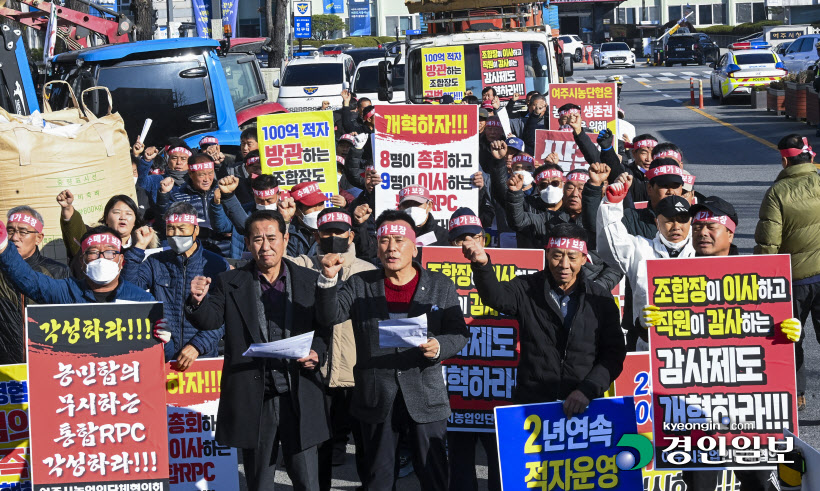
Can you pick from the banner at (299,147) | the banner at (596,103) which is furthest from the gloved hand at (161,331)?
the banner at (596,103)

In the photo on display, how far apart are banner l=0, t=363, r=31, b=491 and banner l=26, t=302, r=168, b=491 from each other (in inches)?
29.9

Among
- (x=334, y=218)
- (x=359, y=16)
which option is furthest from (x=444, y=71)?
(x=359, y=16)

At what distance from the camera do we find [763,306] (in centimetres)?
577

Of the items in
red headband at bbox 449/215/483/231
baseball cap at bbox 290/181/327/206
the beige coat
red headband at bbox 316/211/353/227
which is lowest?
the beige coat

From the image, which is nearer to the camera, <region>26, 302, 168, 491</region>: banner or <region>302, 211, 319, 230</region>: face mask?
<region>26, 302, 168, 491</region>: banner

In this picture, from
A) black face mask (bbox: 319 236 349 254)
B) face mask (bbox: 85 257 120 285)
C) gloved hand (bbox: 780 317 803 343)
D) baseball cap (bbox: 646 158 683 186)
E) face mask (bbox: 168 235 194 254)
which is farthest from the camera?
baseball cap (bbox: 646 158 683 186)

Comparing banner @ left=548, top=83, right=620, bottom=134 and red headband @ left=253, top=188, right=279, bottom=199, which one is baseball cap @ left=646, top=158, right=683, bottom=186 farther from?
banner @ left=548, top=83, right=620, bottom=134

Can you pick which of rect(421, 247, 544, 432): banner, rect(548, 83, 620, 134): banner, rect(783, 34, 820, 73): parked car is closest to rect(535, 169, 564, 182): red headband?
rect(421, 247, 544, 432): banner

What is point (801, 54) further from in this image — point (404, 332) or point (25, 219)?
point (404, 332)

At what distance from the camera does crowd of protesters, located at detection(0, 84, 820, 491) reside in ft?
19.0

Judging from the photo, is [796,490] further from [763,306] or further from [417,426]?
[417,426]

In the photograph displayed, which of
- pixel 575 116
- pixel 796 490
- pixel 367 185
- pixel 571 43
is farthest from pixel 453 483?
pixel 571 43

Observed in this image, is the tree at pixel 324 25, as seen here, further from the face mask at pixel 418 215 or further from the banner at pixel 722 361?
the banner at pixel 722 361

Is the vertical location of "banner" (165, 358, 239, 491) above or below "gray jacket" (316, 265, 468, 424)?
below
